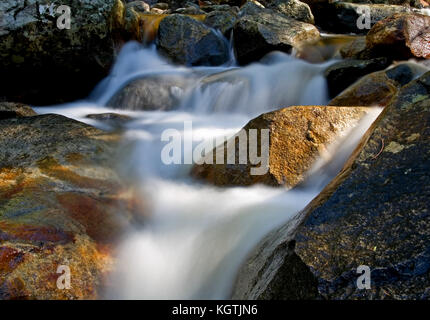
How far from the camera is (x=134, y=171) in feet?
12.4

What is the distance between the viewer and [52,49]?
246 inches

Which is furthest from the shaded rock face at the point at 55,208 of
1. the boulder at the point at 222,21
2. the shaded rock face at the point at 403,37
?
the boulder at the point at 222,21

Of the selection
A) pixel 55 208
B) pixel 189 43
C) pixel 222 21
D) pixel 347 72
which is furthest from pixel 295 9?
pixel 55 208

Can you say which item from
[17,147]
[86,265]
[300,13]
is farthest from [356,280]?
[300,13]

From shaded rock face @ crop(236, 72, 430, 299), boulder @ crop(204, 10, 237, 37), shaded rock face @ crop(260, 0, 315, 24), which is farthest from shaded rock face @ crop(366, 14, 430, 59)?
shaded rock face @ crop(260, 0, 315, 24)

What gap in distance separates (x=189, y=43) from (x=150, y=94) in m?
2.51

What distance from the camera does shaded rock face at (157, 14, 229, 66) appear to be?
336 inches

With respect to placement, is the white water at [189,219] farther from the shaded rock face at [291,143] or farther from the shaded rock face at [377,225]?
the shaded rock face at [377,225]

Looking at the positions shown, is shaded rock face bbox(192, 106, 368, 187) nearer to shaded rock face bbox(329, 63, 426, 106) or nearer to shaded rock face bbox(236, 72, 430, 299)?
shaded rock face bbox(329, 63, 426, 106)

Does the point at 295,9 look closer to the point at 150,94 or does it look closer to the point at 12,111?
the point at 150,94

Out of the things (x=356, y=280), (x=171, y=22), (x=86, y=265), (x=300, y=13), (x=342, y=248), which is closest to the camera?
(x=356, y=280)

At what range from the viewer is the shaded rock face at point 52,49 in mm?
5930
